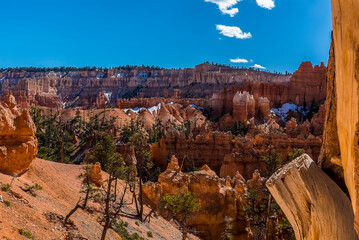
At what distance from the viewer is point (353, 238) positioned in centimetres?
340

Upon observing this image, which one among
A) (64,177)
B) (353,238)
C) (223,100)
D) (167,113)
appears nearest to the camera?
(353,238)

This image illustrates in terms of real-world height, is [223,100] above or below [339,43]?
above

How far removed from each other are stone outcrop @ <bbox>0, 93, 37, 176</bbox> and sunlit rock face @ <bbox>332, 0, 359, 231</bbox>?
14426 millimetres

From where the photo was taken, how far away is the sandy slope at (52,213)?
10.4m

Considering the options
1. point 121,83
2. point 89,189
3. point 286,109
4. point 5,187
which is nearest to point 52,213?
point 5,187

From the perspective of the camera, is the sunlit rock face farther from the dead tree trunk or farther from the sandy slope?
the sandy slope

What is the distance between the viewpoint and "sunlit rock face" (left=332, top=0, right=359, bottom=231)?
2.92 m

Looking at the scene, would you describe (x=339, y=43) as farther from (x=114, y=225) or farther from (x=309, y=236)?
(x=114, y=225)

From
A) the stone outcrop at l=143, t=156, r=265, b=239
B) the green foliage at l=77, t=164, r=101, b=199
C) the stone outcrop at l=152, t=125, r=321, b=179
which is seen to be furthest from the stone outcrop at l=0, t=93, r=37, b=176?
the stone outcrop at l=152, t=125, r=321, b=179

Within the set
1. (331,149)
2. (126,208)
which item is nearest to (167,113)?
(126,208)

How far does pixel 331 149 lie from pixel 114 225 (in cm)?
1396

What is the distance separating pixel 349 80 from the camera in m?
3.02

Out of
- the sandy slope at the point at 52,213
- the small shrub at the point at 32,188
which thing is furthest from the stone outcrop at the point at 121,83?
the small shrub at the point at 32,188

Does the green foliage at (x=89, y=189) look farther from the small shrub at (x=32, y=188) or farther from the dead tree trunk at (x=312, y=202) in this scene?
the dead tree trunk at (x=312, y=202)
